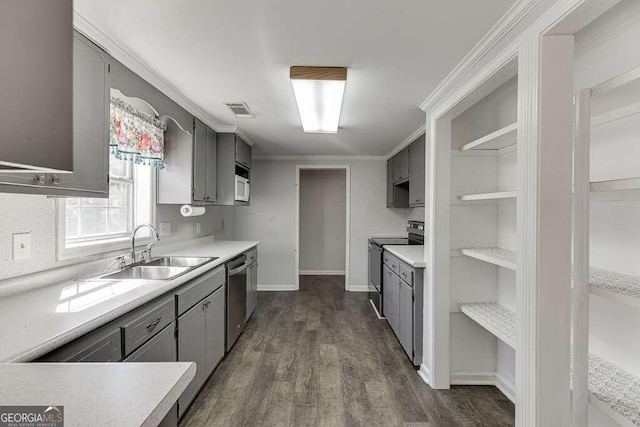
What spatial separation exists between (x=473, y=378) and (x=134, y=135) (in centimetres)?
327

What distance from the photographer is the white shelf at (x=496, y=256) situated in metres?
1.82

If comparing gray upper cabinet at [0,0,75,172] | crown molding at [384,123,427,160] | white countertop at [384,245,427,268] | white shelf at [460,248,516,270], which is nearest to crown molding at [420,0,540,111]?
crown molding at [384,123,427,160]

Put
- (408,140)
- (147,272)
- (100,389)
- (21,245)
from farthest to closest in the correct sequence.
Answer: (408,140), (147,272), (21,245), (100,389)

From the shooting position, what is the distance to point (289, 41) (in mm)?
1793

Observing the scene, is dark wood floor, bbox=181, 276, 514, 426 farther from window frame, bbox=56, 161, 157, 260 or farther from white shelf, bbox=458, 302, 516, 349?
window frame, bbox=56, 161, 157, 260

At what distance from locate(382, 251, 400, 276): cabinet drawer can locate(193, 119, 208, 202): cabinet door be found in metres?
2.14

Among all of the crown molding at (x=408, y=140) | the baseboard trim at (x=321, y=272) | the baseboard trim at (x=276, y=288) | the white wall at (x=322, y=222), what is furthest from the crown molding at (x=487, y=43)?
the baseboard trim at (x=321, y=272)

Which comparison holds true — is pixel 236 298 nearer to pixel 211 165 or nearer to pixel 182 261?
pixel 182 261

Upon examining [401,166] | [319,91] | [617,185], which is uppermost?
[319,91]

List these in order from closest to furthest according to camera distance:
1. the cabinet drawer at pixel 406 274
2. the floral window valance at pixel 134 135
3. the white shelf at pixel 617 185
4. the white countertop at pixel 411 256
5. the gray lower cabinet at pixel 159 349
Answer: the white shelf at pixel 617 185, the gray lower cabinet at pixel 159 349, the floral window valance at pixel 134 135, the white countertop at pixel 411 256, the cabinet drawer at pixel 406 274

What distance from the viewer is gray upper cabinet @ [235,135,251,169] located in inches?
152

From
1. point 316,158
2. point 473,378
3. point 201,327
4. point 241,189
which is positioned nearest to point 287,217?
point 316,158

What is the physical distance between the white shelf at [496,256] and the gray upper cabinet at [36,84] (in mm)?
1985

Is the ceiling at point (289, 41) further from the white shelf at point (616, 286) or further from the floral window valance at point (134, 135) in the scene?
the white shelf at point (616, 286)
